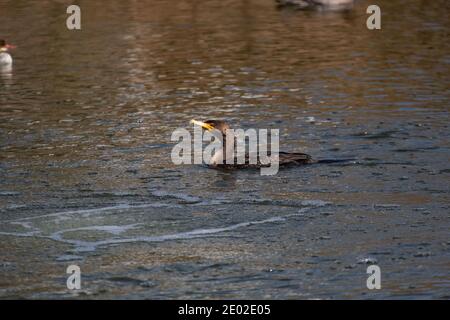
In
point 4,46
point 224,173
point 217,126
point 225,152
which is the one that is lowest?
point 224,173

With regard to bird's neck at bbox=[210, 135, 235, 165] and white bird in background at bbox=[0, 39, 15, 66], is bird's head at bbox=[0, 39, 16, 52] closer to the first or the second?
white bird in background at bbox=[0, 39, 15, 66]

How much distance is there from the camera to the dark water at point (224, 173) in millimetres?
12836

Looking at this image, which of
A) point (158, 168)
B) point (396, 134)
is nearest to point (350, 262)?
point (158, 168)

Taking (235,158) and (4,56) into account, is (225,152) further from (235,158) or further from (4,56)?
(4,56)

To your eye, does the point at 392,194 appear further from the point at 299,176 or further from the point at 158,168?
the point at 158,168

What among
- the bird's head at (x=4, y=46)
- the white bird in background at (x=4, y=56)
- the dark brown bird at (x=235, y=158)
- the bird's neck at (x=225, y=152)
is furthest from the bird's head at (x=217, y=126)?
the bird's head at (x=4, y=46)

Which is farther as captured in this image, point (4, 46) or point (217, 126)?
point (4, 46)

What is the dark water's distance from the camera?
12.8 metres

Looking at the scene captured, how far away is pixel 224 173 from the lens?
17.1m

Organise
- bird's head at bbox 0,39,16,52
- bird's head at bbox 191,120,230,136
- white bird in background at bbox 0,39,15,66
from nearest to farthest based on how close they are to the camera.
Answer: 1. bird's head at bbox 191,120,230,136
2. white bird in background at bbox 0,39,15,66
3. bird's head at bbox 0,39,16,52

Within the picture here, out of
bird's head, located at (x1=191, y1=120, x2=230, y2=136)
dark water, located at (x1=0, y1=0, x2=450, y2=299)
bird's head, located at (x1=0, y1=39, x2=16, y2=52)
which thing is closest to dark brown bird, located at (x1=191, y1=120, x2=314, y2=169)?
bird's head, located at (x1=191, y1=120, x2=230, y2=136)

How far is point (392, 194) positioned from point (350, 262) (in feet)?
9.36

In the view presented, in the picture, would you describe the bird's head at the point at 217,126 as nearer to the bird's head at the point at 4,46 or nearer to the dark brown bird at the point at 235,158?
the dark brown bird at the point at 235,158

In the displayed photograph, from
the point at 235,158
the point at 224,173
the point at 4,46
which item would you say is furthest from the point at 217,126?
the point at 4,46
